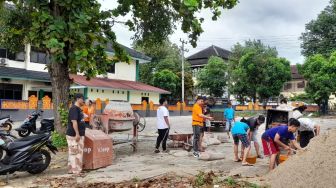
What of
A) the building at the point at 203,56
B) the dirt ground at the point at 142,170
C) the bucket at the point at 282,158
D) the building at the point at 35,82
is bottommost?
the dirt ground at the point at 142,170

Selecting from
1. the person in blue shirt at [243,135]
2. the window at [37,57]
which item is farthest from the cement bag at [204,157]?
the window at [37,57]

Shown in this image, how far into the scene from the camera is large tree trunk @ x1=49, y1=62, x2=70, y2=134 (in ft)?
39.6

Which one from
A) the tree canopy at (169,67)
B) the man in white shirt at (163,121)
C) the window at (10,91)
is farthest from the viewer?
the tree canopy at (169,67)

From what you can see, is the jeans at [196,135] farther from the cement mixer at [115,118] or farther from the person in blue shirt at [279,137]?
the person in blue shirt at [279,137]

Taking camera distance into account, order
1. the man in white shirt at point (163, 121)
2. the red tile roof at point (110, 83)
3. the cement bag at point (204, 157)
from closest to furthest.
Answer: the cement bag at point (204, 157), the man in white shirt at point (163, 121), the red tile roof at point (110, 83)

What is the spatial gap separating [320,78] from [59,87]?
99.4 feet

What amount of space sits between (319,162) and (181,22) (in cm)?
754

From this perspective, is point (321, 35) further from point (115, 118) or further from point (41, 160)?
point (41, 160)

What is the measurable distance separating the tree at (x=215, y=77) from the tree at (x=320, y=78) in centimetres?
1068

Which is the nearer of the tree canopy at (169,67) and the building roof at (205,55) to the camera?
the tree canopy at (169,67)

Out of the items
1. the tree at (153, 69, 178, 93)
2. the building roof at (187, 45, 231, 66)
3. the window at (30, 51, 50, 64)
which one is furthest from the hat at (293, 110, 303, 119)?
the building roof at (187, 45, 231, 66)

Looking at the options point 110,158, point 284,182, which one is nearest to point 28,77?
point 110,158

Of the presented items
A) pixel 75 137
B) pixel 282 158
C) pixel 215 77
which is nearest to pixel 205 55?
pixel 215 77

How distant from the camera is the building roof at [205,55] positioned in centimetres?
6287
